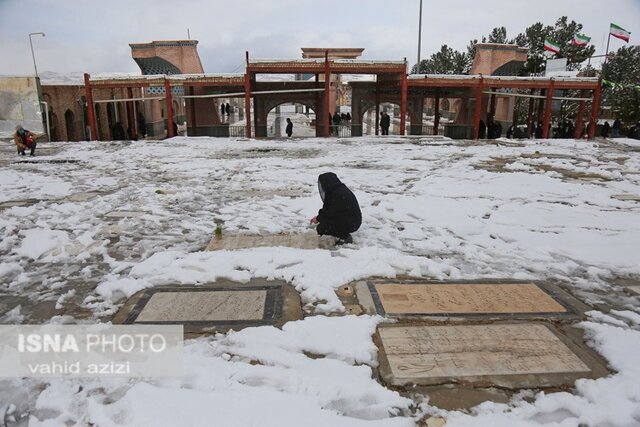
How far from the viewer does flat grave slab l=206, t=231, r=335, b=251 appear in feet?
20.9

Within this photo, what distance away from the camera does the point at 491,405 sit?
305 centimetres

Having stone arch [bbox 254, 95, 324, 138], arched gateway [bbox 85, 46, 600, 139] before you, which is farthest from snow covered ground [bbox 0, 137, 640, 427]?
stone arch [bbox 254, 95, 324, 138]

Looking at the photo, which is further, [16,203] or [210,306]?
[16,203]

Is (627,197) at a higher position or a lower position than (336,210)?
lower

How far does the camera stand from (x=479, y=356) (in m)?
3.63

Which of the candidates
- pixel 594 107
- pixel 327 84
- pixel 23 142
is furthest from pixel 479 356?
pixel 594 107

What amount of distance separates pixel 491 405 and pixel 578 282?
2956mm

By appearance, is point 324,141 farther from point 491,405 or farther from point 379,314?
point 491,405

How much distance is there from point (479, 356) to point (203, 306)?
266cm

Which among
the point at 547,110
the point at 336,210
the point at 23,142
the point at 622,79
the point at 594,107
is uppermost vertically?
the point at 622,79

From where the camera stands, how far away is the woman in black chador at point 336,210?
6.33 metres

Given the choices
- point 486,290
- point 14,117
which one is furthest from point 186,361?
point 14,117

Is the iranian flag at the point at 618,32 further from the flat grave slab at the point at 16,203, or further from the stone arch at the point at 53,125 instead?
the stone arch at the point at 53,125

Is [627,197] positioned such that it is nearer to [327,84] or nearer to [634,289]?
[634,289]
